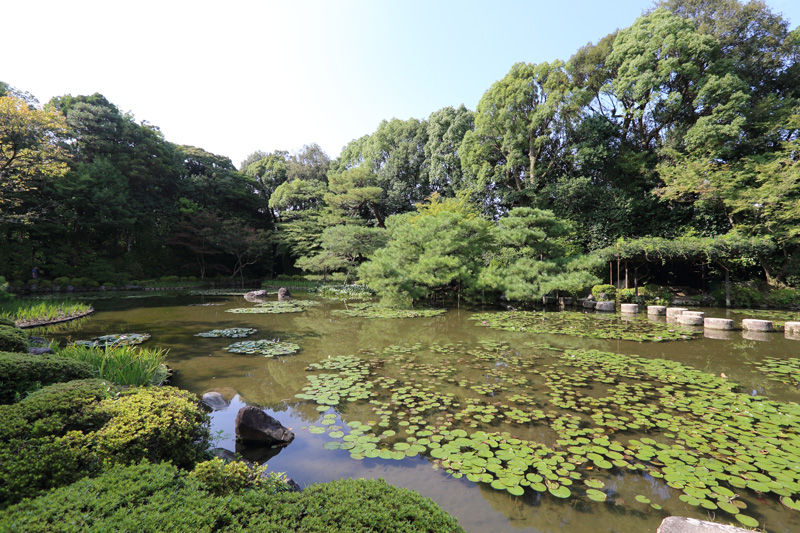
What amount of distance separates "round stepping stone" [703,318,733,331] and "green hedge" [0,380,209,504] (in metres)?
10.7

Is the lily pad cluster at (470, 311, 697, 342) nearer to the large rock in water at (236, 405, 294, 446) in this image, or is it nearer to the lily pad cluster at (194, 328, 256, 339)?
the lily pad cluster at (194, 328, 256, 339)

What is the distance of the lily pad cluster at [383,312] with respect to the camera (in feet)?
33.4

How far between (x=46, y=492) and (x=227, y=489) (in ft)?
2.50

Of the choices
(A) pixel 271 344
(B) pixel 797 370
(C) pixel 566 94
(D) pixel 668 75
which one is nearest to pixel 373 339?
(A) pixel 271 344

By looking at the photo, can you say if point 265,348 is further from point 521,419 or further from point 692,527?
point 692,527

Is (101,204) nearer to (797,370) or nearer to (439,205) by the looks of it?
(439,205)

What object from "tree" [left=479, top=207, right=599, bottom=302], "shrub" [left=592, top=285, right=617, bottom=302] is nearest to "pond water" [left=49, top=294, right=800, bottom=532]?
"tree" [left=479, top=207, right=599, bottom=302]

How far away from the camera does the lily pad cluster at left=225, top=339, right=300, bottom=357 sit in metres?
6.00

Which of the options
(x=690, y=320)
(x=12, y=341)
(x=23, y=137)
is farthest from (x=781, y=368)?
(x=23, y=137)

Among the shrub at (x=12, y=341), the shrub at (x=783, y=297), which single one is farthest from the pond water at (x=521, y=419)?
the shrub at (x=783, y=297)

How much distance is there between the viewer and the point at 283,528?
1.32 meters

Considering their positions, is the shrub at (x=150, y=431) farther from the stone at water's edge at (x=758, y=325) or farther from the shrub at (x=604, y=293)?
the shrub at (x=604, y=293)

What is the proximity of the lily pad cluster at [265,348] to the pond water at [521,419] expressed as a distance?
0.76ft

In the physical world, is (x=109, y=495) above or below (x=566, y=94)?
below
